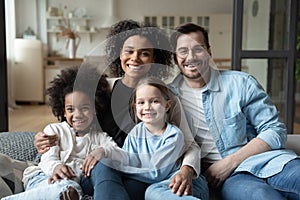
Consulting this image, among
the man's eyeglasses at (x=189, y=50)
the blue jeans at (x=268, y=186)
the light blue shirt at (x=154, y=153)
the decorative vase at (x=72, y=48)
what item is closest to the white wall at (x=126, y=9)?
the decorative vase at (x=72, y=48)

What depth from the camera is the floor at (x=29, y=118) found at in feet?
13.1

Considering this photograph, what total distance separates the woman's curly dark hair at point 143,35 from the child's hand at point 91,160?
365mm

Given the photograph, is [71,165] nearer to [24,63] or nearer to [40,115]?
[40,115]

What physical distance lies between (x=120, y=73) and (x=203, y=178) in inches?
20.8

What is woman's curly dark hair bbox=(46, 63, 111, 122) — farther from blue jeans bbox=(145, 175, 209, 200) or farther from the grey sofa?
blue jeans bbox=(145, 175, 209, 200)

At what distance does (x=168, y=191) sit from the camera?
1.17 metres

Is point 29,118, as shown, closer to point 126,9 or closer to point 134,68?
point 126,9

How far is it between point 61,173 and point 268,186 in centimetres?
65

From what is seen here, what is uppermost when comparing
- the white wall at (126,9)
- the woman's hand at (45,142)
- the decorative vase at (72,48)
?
the white wall at (126,9)

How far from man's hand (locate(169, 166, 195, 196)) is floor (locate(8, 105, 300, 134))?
2.89 metres

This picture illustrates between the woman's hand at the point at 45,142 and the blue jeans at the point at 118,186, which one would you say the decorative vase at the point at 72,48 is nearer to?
the woman's hand at the point at 45,142

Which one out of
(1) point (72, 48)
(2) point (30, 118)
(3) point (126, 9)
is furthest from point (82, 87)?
(3) point (126, 9)

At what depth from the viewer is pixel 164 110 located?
1.34 meters

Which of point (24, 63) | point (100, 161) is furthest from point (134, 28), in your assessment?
point (24, 63)
